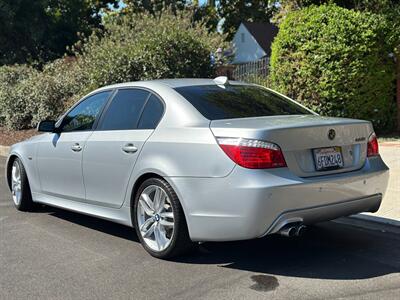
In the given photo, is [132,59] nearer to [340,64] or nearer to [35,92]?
[35,92]

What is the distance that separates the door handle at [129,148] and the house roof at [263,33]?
38.0 metres

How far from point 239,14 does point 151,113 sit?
151 ft

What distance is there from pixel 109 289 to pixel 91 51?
422 inches

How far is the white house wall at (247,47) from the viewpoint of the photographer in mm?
43125

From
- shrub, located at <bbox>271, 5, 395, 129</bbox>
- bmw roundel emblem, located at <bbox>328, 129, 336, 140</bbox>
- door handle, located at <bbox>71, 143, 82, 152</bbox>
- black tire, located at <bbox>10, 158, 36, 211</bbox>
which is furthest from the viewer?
shrub, located at <bbox>271, 5, 395, 129</bbox>

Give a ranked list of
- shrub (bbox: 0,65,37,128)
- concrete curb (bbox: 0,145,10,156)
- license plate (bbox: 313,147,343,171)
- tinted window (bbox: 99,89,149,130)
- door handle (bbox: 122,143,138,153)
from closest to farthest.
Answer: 1. license plate (bbox: 313,147,343,171)
2. door handle (bbox: 122,143,138,153)
3. tinted window (bbox: 99,89,149,130)
4. concrete curb (bbox: 0,145,10,156)
5. shrub (bbox: 0,65,37,128)

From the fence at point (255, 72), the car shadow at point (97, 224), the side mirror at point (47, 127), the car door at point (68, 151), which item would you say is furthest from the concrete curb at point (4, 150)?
the side mirror at point (47, 127)

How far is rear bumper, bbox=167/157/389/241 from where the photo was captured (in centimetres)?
428

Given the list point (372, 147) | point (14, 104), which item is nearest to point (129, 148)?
point (372, 147)

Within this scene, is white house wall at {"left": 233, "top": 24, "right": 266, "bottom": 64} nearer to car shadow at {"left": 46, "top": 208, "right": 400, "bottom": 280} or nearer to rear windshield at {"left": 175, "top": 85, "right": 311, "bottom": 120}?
rear windshield at {"left": 175, "top": 85, "right": 311, "bottom": 120}

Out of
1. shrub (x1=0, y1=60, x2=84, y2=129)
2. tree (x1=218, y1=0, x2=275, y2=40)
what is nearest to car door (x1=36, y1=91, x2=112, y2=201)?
shrub (x1=0, y1=60, x2=84, y2=129)

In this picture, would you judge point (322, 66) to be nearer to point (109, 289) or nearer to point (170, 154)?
point (170, 154)

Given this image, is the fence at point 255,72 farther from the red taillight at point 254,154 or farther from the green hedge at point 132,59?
the red taillight at point 254,154

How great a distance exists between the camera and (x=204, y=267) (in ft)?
15.6
